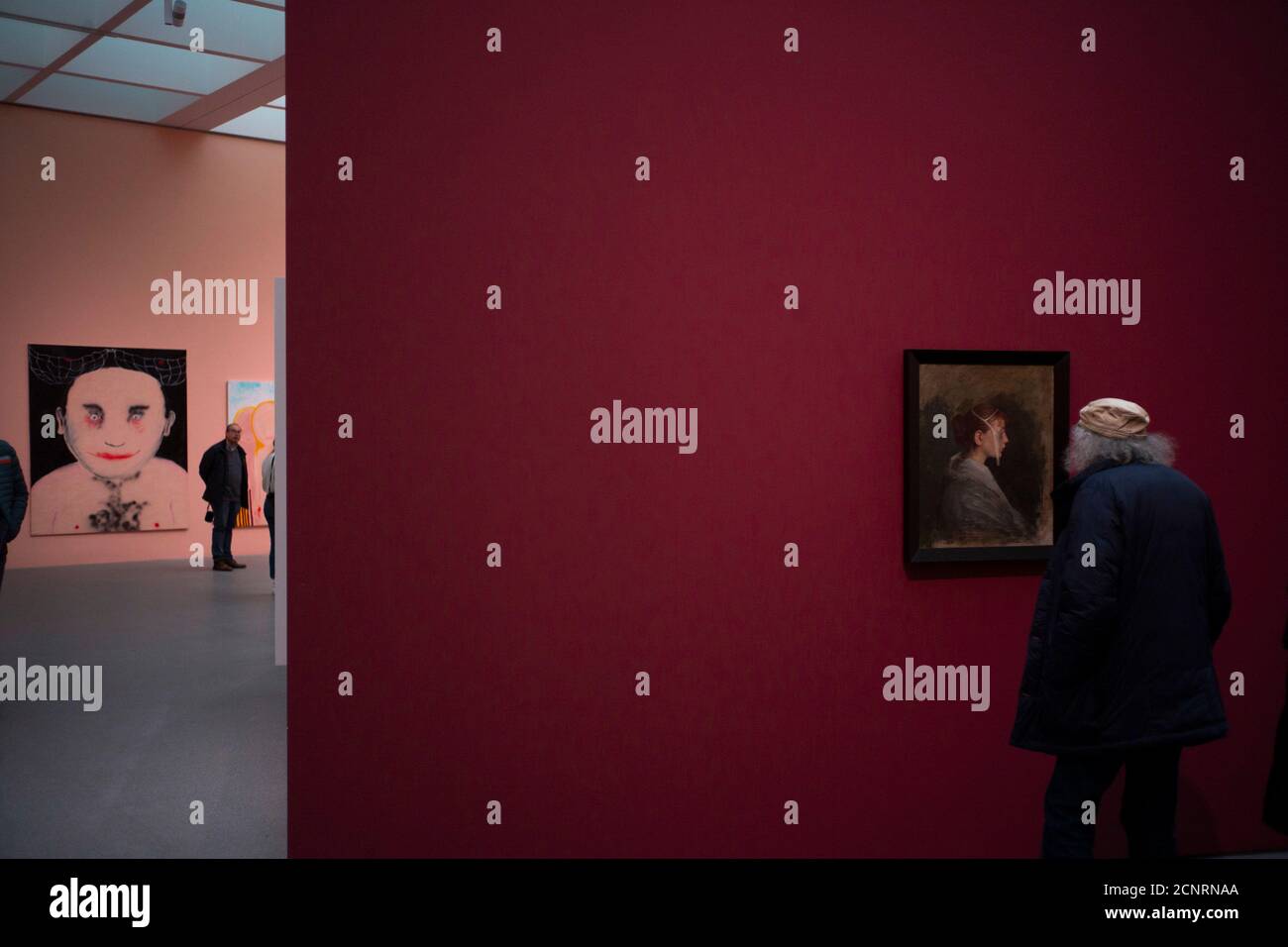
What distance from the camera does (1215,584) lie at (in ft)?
10.7

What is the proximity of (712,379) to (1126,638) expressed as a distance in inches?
66.2

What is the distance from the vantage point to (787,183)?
3945mm

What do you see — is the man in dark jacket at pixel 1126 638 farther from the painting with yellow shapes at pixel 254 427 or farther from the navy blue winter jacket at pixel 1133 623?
the painting with yellow shapes at pixel 254 427

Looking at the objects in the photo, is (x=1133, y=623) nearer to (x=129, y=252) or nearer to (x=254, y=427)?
(x=254, y=427)

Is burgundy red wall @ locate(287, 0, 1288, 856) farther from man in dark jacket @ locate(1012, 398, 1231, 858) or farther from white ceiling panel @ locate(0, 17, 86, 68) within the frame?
white ceiling panel @ locate(0, 17, 86, 68)

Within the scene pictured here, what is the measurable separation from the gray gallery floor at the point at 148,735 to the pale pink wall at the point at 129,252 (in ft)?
12.6

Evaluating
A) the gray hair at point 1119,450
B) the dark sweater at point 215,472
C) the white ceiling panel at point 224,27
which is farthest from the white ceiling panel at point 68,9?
the gray hair at point 1119,450

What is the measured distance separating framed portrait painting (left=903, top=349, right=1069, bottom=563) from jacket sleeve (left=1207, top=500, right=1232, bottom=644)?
0.79 meters

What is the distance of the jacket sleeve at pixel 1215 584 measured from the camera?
3213 mm

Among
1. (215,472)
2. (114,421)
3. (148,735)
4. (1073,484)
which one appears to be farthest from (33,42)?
(1073,484)

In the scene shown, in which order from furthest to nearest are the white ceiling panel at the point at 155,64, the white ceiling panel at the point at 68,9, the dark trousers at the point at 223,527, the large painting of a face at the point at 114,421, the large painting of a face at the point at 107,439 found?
the large painting of a face at the point at 114,421 → the large painting of a face at the point at 107,439 → the dark trousers at the point at 223,527 → the white ceiling panel at the point at 155,64 → the white ceiling panel at the point at 68,9

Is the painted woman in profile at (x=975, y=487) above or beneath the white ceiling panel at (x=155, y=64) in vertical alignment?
beneath
